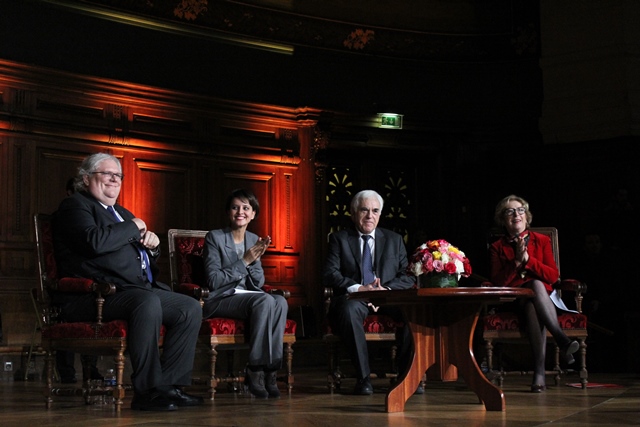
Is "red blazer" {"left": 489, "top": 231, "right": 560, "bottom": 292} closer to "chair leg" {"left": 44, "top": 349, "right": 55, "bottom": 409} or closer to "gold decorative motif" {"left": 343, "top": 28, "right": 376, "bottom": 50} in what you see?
"chair leg" {"left": 44, "top": 349, "right": 55, "bottom": 409}

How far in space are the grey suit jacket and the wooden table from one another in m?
0.88

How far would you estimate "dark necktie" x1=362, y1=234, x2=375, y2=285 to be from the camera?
17.9ft

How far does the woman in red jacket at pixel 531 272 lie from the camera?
17.1 feet

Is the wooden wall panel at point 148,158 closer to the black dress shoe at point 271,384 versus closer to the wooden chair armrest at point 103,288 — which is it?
the black dress shoe at point 271,384

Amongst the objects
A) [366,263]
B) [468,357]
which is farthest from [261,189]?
[468,357]

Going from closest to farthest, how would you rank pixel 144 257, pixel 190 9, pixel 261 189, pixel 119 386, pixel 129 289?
pixel 119 386 → pixel 129 289 → pixel 144 257 → pixel 190 9 → pixel 261 189

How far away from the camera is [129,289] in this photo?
4352mm

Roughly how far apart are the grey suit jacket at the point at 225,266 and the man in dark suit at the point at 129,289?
47 centimetres

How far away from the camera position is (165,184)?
834 cm

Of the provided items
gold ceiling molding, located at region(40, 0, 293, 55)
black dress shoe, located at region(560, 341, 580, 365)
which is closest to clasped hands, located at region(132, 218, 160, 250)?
black dress shoe, located at region(560, 341, 580, 365)

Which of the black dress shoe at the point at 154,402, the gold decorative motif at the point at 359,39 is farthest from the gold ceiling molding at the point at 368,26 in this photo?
the black dress shoe at the point at 154,402

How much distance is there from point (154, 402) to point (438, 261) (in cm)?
140

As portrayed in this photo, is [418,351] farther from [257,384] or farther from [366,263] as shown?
[366,263]

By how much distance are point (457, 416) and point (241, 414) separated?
2.90ft
